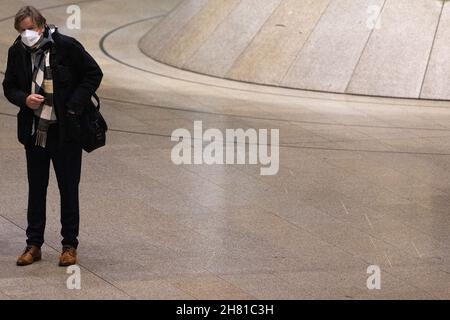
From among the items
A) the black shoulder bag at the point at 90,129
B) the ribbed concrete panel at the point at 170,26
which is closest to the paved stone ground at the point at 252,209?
the black shoulder bag at the point at 90,129

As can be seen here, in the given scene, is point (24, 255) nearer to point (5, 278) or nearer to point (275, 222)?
point (5, 278)

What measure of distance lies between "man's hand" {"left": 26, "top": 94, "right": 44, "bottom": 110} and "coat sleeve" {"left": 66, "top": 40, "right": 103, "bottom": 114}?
232mm

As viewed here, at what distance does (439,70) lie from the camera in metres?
19.2

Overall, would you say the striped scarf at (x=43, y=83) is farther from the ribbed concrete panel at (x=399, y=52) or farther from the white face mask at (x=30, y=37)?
the ribbed concrete panel at (x=399, y=52)

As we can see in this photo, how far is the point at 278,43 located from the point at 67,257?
38.6 feet

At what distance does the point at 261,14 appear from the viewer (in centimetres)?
2109

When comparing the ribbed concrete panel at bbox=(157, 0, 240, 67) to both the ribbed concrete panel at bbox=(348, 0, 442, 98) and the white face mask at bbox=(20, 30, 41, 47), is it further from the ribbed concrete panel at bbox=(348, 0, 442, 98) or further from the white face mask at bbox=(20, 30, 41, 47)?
the white face mask at bbox=(20, 30, 41, 47)

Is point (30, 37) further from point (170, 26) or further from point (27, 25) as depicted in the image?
point (170, 26)

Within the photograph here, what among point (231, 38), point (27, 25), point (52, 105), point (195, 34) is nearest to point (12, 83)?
point (52, 105)

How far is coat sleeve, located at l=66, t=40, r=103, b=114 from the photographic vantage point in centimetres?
902

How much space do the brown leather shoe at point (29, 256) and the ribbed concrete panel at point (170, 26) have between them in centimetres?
1301

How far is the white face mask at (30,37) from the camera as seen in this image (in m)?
8.94
